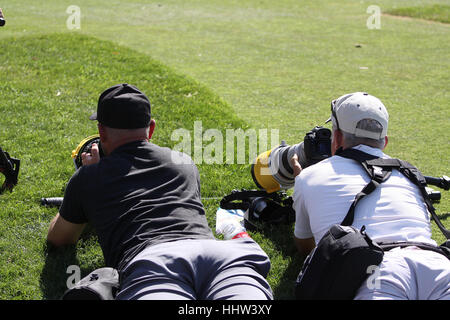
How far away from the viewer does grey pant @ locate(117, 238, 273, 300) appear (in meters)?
2.73

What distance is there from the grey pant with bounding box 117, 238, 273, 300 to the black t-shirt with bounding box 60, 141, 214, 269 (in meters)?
0.15

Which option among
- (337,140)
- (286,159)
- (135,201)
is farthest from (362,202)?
(286,159)

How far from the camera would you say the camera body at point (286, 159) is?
4.15m

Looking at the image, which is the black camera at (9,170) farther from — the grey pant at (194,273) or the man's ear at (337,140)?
the man's ear at (337,140)

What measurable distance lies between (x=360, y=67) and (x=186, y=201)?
6557 millimetres

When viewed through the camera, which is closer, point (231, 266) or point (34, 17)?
point (231, 266)

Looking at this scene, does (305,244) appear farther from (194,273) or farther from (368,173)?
(194,273)

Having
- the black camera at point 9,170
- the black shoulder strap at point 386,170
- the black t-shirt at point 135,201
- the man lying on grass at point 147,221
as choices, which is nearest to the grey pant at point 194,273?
the man lying on grass at point 147,221

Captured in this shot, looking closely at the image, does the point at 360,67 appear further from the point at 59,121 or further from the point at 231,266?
the point at 231,266

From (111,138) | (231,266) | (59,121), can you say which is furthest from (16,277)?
(59,121)

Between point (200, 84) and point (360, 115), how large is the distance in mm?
4547

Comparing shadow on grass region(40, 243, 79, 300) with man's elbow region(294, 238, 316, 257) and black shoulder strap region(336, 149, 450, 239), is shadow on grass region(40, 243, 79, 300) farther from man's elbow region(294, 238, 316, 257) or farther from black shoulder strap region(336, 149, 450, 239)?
black shoulder strap region(336, 149, 450, 239)

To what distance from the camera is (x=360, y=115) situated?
346 centimetres

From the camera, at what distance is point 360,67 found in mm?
9172
